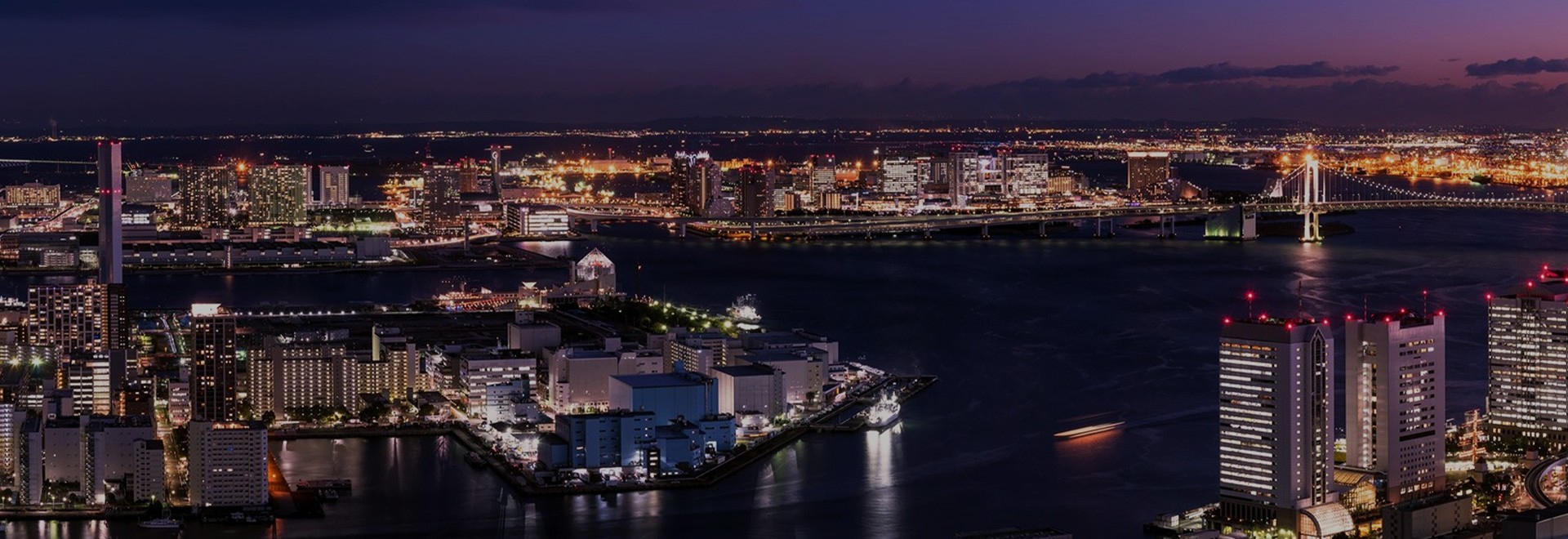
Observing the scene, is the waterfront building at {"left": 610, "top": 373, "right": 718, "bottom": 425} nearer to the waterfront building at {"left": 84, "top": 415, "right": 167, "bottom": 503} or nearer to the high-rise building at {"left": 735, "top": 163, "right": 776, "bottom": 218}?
the waterfront building at {"left": 84, "top": 415, "right": 167, "bottom": 503}

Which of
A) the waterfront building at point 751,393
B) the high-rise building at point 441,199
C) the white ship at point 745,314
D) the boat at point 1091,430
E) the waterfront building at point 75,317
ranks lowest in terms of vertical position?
the boat at point 1091,430

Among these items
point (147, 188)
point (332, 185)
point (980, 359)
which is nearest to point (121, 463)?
point (980, 359)

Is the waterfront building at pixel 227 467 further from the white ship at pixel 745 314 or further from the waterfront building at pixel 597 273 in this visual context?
the waterfront building at pixel 597 273

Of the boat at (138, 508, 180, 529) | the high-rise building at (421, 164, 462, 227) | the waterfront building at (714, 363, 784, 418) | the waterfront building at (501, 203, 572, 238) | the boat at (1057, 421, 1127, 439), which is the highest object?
the high-rise building at (421, 164, 462, 227)

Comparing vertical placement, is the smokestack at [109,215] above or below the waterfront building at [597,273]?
above

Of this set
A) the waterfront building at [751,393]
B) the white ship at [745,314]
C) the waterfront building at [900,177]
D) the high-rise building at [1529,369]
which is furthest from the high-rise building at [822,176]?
the high-rise building at [1529,369]

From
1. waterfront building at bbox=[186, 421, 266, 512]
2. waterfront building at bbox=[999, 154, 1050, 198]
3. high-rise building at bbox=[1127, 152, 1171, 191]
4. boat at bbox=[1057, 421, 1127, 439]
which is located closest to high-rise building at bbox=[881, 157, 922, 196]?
waterfront building at bbox=[999, 154, 1050, 198]

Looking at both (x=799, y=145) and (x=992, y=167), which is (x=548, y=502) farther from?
(x=799, y=145)
